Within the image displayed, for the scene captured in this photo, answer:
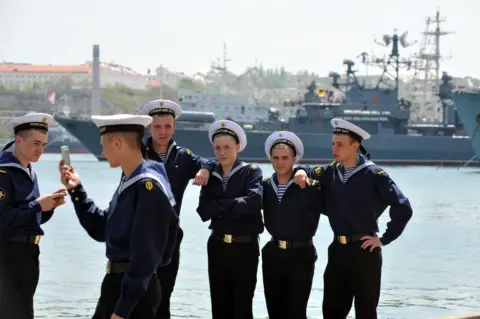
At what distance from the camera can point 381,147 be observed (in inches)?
2881

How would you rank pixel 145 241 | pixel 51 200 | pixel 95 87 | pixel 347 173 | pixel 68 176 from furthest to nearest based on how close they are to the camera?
pixel 95 87 → pixel 347 173 → pixel 51 200 → pixel 68 176 → pixel 145 241

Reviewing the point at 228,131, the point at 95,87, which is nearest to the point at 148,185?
the point at 228,131

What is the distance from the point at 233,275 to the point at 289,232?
415mm

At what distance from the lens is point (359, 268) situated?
5.50 m

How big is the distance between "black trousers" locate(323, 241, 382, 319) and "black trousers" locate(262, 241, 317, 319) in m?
0.15

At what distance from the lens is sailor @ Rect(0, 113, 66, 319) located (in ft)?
16.2

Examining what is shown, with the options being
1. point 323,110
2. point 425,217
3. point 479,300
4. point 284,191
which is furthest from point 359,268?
point 323,110

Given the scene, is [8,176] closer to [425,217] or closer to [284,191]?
[284,191]

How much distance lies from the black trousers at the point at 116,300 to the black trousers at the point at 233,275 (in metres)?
1.79

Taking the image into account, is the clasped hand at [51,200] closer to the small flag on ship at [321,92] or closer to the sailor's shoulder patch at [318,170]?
the sailor's shoulder patch at [318,170]

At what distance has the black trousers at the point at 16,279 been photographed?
16.2ft

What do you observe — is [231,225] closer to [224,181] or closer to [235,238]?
[235,238]

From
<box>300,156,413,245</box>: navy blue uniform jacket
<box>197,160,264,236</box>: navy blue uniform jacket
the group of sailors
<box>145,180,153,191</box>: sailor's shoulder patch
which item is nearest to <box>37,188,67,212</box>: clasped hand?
the group of sailors

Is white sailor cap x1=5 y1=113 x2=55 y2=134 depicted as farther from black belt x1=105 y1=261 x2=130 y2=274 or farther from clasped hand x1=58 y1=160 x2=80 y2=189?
black belt x1=105 y1=261 x2=130 y2=274
